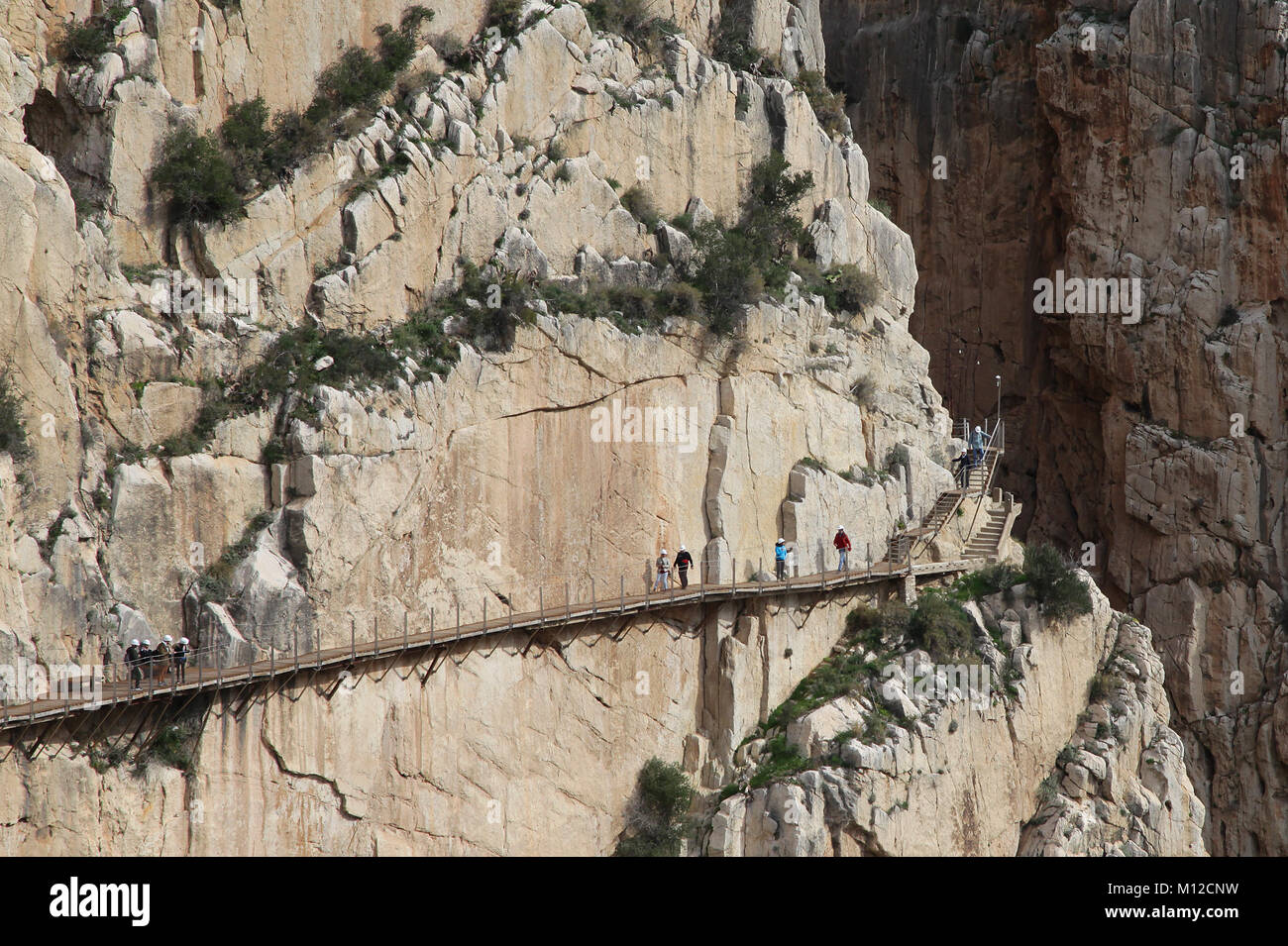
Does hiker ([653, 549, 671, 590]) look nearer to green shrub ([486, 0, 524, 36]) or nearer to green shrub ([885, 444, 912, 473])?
green shrub ([885, 444, 912, 473])

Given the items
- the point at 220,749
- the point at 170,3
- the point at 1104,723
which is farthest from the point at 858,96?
the point at 220,749

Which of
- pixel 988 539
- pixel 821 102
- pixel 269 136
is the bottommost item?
pixel 988 539

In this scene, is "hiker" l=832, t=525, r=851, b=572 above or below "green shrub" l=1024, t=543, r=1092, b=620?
above

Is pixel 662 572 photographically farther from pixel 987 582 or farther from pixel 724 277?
pixel 987 582

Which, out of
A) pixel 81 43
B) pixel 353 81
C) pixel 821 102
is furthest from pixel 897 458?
pixel 81 43

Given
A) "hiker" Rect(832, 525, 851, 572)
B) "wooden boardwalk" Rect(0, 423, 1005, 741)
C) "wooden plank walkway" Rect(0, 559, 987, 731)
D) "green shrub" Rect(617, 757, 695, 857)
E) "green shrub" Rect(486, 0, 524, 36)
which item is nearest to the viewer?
"wooden plank walkway" Rect(0, 559, 987, 731)

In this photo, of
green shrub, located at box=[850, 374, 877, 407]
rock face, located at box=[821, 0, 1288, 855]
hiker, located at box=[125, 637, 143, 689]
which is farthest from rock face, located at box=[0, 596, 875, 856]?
rock face, located at box=[821, 0, 1288, 855]
